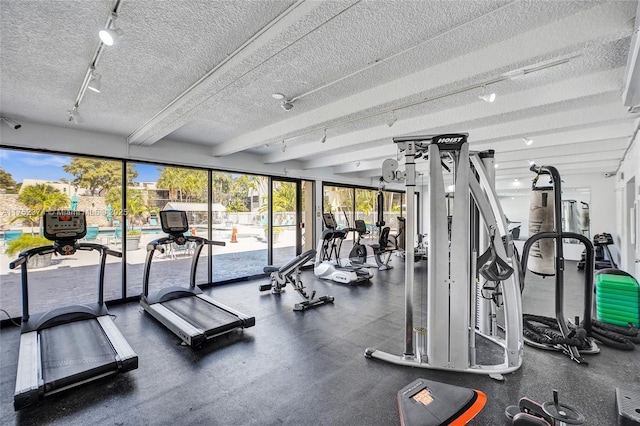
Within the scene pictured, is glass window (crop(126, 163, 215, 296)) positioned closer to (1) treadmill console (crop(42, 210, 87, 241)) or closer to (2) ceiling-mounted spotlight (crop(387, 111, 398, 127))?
(1) treadmill console (crop(42, 210, 87, 241))

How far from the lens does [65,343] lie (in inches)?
120

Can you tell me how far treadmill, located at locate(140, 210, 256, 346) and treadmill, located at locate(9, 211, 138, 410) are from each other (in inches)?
21.6

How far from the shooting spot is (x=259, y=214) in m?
7.08

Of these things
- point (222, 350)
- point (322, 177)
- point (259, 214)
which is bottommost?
point (222, 350)

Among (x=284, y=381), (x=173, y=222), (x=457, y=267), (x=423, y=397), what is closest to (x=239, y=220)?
(x=173, y=222)

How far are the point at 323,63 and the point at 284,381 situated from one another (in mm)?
2818

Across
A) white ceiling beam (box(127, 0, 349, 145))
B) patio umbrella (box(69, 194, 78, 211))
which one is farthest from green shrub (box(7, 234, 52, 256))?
white ceiling beam (box(127, 0, 349, 145))

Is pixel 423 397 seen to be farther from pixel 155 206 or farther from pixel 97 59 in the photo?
pixel 155 206

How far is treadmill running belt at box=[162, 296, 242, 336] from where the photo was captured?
11.6ft

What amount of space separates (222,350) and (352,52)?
3198 millimetres

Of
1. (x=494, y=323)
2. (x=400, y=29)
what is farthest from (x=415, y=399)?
(x=400, y=29)

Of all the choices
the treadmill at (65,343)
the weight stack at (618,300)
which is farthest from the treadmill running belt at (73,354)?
the weight stack at (618,300)

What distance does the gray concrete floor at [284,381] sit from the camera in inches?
87.8

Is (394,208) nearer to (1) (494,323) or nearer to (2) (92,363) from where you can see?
(1) (494,323)
